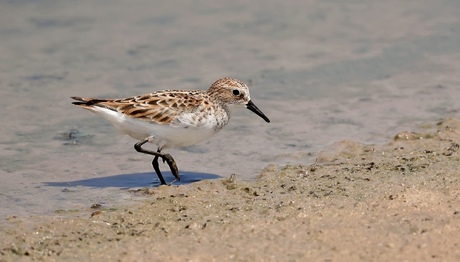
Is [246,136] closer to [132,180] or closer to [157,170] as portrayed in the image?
[157,170]

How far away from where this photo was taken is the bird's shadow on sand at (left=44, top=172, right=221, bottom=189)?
966cm

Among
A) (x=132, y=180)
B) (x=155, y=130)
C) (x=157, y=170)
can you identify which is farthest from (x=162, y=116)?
(x=132, y=180)

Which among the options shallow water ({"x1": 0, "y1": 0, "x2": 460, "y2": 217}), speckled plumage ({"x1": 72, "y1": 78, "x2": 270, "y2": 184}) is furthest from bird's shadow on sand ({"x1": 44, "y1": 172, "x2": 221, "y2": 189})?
speckled plumage ({"x1": 72, "y1": 78, "x2": 270, "y2": 184})

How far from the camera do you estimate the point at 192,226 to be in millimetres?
7789

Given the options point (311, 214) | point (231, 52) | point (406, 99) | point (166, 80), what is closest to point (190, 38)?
point (231, 52)

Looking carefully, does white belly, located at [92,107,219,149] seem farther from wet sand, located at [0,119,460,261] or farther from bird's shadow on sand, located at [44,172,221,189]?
wet sand, located at [0,119,460,261]

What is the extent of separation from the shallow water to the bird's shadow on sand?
0.01 metres

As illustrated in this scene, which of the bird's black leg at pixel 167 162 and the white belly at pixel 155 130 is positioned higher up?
the white belly at pixel 155 130

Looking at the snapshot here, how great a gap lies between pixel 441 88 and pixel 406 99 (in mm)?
652

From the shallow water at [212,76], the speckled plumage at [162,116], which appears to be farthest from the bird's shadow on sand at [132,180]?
the speckled plumage at [162,116]

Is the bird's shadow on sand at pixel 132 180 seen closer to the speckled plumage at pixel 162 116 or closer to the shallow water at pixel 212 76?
the shallow water at pixel 212 76

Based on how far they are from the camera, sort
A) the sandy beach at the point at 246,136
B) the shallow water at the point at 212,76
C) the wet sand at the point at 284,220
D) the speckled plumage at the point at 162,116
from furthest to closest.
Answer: the shallow water at the point at 212,76, the speckled plumage at the point at 162,116, the sandy beach at the point at 246,136, the wet sand at the point at 284,220

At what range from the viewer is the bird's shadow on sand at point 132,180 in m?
9.66

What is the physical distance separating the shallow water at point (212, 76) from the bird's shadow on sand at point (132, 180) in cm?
1
